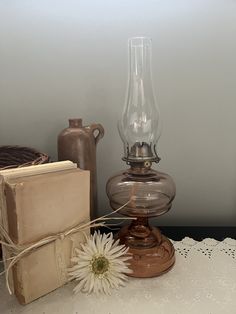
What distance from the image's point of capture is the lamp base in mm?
512

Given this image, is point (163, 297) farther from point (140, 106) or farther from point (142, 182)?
point (140, 106)

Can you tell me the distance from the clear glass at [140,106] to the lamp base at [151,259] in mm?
161

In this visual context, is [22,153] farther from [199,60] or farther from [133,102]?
[199,60]

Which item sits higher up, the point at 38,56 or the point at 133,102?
the point at 38,56

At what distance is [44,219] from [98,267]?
117 millimetres

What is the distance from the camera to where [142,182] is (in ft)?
1.78

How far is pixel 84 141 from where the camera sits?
59 cm

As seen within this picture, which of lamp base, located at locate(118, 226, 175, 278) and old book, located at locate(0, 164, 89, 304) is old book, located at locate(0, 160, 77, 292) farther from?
lamp base, located at locate(118, 226, 175, 278)

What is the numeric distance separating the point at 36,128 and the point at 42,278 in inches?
15.3

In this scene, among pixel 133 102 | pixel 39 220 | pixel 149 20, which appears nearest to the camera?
pixel 39 220

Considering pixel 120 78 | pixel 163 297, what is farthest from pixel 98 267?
pixel 120 78

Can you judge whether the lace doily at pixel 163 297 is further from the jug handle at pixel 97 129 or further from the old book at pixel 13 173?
the jug handle at pixel 97 129

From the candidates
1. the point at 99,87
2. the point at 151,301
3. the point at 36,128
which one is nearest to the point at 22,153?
the point at 36,128

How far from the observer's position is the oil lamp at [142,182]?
20.8 inches
